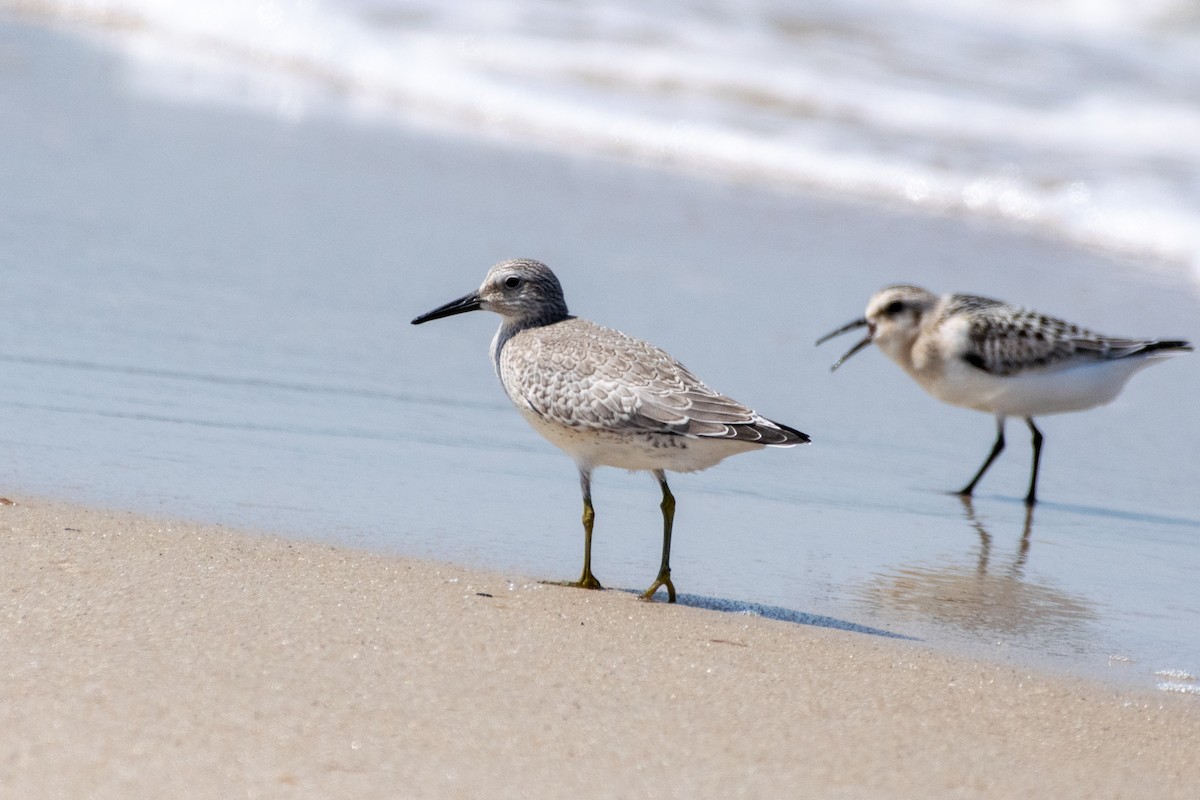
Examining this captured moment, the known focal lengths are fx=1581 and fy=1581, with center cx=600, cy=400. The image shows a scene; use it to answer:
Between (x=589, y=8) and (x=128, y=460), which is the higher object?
(x=589, y=8)

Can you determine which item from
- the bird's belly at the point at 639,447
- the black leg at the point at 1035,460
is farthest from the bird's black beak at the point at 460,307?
the black leg at the point at 1035,460

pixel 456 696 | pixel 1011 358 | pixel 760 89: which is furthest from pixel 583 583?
pixel 760 89

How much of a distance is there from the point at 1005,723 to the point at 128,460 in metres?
2.67

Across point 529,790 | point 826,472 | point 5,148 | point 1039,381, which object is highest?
point 5,148

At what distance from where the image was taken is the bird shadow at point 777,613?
13.6ft

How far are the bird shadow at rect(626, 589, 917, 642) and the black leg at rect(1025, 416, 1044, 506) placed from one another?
2043mm

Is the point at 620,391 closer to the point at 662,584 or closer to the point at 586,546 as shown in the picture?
the point at 586,546

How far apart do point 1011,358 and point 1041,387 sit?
175 millimetres

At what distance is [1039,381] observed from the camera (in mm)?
6660

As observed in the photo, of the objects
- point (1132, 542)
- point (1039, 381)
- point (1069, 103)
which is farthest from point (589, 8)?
point (1132, 542)

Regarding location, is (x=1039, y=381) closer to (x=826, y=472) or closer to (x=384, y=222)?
(x=826, y=472)

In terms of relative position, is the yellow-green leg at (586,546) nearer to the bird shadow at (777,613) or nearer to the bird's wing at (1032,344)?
the bird shadow at (777,613)

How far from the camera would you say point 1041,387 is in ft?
21.9

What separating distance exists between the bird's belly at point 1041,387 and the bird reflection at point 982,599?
1690 mm
